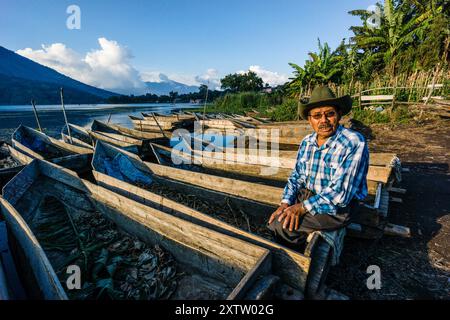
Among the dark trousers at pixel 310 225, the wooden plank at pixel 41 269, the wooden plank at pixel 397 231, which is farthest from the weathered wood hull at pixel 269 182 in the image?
the wooden plank at pixel 41 269

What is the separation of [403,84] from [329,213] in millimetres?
15044

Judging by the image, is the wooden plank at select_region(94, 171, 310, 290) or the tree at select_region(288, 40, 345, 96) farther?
the tree at select_region(288, 40, 345, 96)

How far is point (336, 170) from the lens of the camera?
2160mm

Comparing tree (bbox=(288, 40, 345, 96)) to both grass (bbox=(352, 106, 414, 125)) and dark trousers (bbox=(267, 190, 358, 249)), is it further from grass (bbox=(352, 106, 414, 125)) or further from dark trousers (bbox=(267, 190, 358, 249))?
dark trousers (bbox=(267, 190, 358, 249))

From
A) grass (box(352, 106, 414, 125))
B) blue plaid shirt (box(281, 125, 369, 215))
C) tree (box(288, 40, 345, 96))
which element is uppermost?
tree (box(288, 40, 345, 96))

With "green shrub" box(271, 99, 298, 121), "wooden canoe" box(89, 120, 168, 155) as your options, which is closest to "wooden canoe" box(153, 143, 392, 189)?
"wooden canoe" box(89, 120, 168, 155)

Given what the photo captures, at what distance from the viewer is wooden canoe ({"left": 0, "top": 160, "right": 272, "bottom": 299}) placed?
2039 mm

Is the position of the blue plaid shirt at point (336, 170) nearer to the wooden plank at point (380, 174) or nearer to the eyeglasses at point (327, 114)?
the eyeglasses at point (327, 114)

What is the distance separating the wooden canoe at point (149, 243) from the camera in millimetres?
2039

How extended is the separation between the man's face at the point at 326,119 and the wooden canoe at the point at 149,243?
141 cm

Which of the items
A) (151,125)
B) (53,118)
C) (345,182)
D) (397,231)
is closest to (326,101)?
(345,182)

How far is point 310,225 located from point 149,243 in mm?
2262
